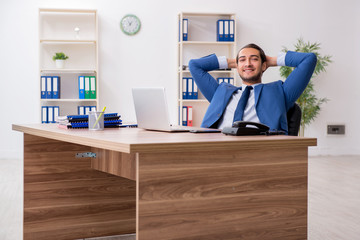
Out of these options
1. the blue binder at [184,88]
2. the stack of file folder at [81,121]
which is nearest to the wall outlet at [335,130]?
the blue binder at [184,88]

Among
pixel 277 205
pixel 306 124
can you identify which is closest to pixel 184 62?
pixel 306 124

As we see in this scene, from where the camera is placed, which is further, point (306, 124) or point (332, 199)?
point (306, 124)

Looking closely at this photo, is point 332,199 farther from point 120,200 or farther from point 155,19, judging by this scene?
point 155,19

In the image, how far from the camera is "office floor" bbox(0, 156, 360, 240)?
2.68 m

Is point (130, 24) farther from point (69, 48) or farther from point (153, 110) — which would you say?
point (153, 110)

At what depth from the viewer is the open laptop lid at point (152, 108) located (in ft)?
6.27

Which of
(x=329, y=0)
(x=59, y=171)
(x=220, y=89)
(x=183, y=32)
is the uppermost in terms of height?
(x=329, y=0)

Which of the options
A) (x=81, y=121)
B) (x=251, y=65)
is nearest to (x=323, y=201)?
(x=251, y=65)

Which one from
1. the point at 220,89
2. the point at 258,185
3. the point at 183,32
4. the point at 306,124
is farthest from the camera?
the point at 306,124

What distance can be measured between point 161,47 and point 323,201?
10.8 ft

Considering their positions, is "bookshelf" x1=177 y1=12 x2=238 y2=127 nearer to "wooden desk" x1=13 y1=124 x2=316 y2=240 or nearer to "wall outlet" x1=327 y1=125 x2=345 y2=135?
"wall outlet" x1=327 y1=125 x2=345 y2=135

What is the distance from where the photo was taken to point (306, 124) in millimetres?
6375

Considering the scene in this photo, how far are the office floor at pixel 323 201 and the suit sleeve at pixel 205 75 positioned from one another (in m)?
1.04

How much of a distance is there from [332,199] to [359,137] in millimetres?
3323
